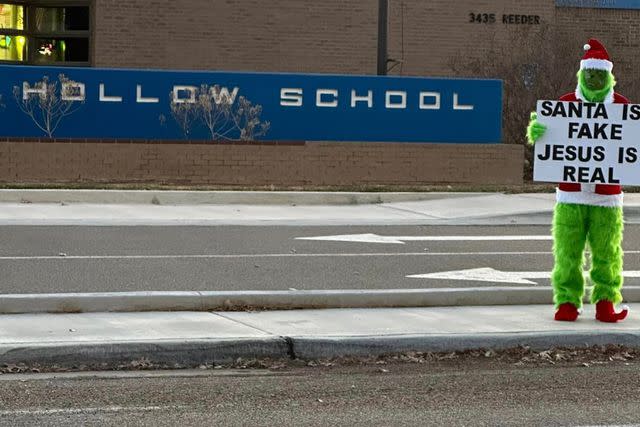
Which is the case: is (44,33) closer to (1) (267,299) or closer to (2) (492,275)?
(2) (492,275)

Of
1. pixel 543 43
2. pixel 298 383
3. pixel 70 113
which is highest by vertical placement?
pixel 543 43

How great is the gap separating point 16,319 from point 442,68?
72.9 ft

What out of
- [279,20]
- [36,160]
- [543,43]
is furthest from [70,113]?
[543,43]

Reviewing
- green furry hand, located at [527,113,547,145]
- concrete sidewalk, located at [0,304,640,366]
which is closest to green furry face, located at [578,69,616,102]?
green furry hand, located at [527,113,547,145]

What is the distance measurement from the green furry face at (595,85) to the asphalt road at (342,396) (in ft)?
7.70

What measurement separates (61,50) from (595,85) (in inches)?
900

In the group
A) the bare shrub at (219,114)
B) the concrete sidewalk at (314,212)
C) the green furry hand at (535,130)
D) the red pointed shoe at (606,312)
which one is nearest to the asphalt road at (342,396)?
the red pointed shoe at (606,312)

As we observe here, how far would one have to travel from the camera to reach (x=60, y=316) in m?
9.61

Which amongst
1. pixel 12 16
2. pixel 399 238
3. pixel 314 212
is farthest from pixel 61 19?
pixel 399 238

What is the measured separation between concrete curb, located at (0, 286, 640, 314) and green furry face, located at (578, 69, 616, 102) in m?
1.90

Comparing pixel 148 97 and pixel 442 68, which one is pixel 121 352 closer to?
pixel 148 97

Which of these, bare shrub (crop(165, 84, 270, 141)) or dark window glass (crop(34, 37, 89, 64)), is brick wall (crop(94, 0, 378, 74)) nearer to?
dark window glass (crop(34, 37, 89, 64))

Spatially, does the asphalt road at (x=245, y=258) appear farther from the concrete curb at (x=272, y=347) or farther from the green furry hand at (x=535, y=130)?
the concrete curb at (x=272, y=347)

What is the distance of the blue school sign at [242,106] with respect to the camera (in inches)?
869
